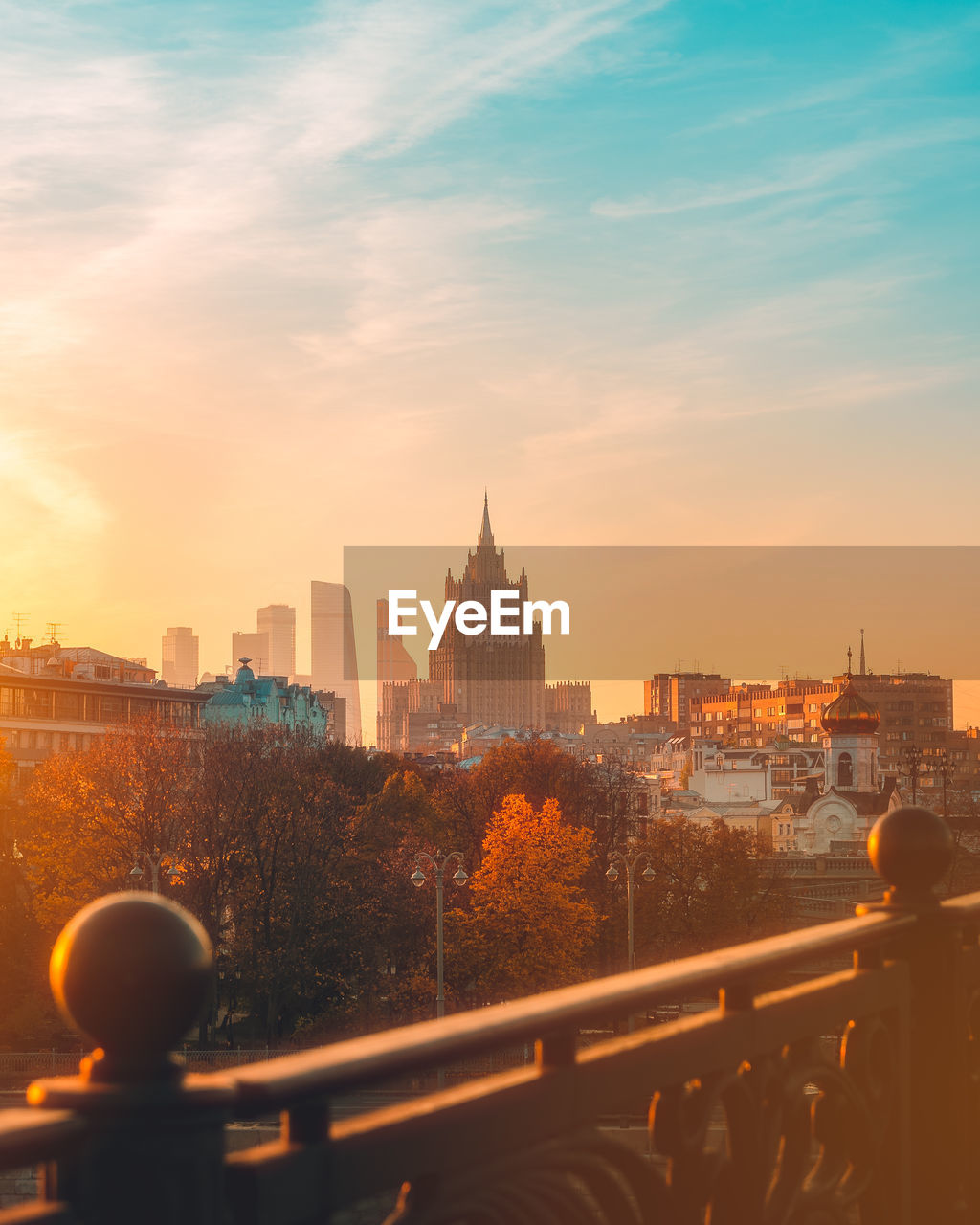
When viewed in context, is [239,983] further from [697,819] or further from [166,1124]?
[697,819]

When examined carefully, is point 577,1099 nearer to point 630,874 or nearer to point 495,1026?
point 495,1026

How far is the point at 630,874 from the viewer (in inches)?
1598

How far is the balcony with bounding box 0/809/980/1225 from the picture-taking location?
2236mm

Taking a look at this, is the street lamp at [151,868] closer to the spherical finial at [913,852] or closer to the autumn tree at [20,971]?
the autumn tree at [20,971]

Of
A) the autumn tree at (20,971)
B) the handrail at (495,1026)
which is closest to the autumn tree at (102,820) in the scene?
the autumn tree at (20,971)

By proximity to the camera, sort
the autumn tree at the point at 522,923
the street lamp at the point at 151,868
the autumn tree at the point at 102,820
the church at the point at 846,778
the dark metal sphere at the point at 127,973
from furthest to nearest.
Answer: the church at the point at 846,778
the autumn tree at the point at 522,923
the autumn tree at the point at 102,820
the street lamp at the point at 151,868
the dark metal sphere at the point at 127,973

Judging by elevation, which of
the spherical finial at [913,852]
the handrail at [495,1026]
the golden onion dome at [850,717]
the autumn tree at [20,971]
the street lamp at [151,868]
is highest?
the spherical finial at [913,852]

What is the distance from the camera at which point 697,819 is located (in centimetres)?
8700

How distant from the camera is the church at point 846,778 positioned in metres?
87.9

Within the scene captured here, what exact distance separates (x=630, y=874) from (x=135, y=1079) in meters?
39.1

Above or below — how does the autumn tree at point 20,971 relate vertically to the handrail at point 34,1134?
below

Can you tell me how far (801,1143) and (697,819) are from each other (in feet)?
277

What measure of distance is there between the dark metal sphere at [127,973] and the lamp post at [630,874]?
37.3 meters

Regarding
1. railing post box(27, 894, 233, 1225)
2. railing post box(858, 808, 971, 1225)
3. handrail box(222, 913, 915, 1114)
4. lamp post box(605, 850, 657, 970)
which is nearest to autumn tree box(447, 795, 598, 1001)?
lamp post box(605, 850, 657, 970)
